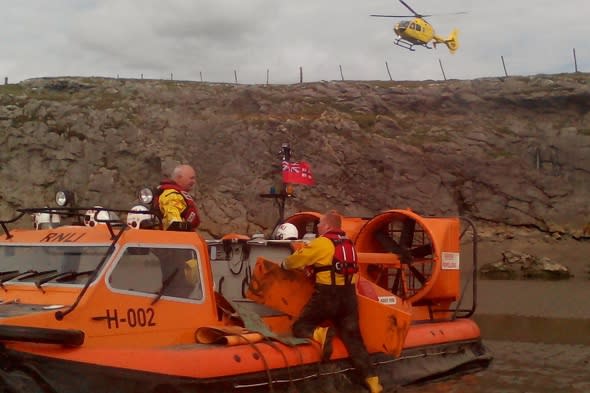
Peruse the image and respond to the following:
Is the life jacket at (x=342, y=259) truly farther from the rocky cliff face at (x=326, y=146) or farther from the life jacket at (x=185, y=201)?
the rocky cliff face at (x=326, y=146)

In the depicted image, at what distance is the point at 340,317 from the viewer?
638 cm

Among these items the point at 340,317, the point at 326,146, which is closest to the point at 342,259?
the point at 340,317

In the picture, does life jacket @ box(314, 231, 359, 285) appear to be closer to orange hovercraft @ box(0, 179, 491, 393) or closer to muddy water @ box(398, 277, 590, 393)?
orange hovercraft @ box(0, 179, 491, 393)

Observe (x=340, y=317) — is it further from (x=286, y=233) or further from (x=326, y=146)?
(x=326, y=146)

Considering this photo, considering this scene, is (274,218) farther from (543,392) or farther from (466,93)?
(543,392)

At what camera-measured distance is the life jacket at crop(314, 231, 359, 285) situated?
6.21 meters

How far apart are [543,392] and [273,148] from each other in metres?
15.8

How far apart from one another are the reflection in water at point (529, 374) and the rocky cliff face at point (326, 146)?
11.1 meters

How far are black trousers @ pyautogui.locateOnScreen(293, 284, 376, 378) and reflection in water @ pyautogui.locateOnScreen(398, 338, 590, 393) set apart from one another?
87 centimetres

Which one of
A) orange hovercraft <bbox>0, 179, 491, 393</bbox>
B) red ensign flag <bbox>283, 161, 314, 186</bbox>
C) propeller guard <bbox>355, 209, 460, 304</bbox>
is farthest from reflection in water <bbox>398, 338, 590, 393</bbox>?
red ensign flag <bbox>283, 161, 314, 186</bbox>

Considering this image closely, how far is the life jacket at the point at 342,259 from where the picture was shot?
621 centimetres

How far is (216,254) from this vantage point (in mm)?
7246

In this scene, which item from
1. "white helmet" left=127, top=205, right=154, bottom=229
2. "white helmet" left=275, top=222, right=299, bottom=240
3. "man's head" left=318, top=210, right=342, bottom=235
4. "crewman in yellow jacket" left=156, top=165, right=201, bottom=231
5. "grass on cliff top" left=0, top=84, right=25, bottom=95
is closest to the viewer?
"white helmet" left=127, top=205, right=154, bottom=229

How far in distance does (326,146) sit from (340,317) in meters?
15.7
